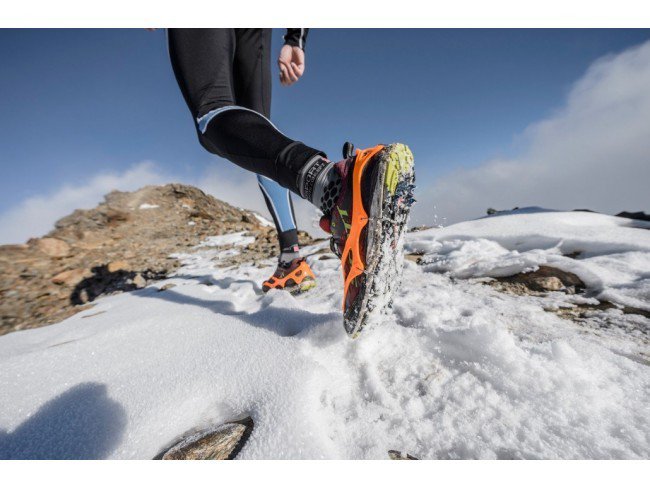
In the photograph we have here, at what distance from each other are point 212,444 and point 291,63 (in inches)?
73.9

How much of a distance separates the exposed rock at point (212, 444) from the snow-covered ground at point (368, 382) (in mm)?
35

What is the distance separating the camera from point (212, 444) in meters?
0.65

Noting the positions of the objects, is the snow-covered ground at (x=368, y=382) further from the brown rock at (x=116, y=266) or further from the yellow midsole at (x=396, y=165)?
the brown rock at (x=116, y=266)

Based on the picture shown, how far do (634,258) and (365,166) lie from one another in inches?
63.8

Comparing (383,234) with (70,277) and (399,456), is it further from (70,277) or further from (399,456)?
(70,277)

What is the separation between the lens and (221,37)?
1289 mm

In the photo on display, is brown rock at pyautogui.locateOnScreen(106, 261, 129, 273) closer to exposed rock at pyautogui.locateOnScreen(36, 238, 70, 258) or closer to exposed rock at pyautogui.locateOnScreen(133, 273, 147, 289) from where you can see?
exposed rock at pyautogui.locateOnScreen(133, 273, 147, 289)

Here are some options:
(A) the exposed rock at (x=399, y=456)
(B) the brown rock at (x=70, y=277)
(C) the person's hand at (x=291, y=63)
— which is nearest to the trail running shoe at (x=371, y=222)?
(A) the exposed rock at (x=399, y=456)

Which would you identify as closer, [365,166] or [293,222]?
[365,166]

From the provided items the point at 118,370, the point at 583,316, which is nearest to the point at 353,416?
the point at 118,370

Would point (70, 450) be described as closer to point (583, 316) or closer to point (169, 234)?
point (583, 316)

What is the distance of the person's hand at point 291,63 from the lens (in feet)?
5.46

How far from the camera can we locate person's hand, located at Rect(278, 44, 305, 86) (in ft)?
5.46

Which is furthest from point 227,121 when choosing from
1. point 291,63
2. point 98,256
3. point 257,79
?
point 98,256
